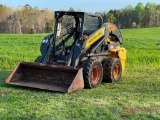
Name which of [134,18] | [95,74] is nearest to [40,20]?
[134,18]

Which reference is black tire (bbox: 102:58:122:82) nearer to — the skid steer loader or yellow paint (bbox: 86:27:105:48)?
the skid steer loader

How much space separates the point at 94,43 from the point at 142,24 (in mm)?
39803

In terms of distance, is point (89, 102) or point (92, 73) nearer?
point (89, 102)

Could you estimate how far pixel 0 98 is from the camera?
699cm

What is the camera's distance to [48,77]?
837 cm

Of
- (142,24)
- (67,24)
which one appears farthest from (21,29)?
(67,24)

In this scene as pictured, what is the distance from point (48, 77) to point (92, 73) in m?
1.05

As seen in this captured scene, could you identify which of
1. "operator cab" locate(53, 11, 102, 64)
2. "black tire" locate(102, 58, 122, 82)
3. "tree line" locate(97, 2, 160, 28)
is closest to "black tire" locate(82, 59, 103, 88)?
"black tire" locate(102, 58, 122, 82)

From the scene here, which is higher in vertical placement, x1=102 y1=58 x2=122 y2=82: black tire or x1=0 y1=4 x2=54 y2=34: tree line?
x1=0 y1=4 x2=54 y2=34: tree line

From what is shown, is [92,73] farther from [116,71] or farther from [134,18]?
[134,18]

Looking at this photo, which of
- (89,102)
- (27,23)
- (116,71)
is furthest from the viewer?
(27,23)

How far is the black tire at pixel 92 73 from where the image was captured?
8188 mm

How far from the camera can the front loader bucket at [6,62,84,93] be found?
311 inches

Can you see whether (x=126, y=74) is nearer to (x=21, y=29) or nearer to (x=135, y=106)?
(x=135, y=106)
